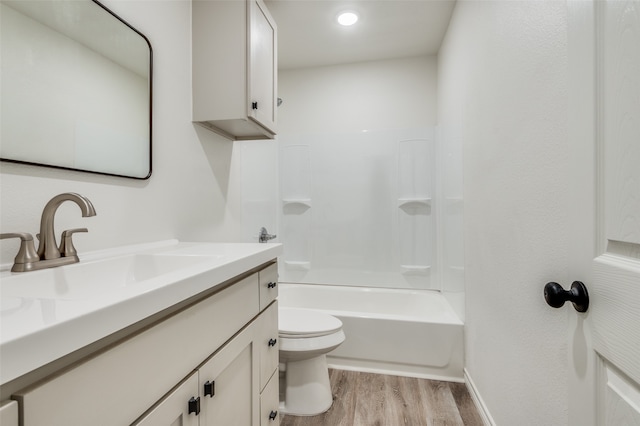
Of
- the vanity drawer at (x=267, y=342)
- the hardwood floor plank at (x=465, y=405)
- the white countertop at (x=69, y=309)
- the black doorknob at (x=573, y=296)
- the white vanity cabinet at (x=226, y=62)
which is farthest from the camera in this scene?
the hardwood floor plank at (x=465, y=405)

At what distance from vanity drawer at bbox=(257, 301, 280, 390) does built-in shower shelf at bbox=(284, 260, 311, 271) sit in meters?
1.61

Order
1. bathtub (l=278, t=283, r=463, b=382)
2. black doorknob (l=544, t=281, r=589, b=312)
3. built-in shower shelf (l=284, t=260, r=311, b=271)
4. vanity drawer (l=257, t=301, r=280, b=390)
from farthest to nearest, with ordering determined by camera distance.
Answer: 1. built-in shower shelf (l=284, t=260, r=311, b=271)
2. bathtub (l=278, t=283, r=463, b=382)
3. vanity drawer (l=257, t=301, r=280, b=390)
4. black doorknob (l=544, t=281, r=589, b=312)

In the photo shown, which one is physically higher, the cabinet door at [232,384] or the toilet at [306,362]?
the cabinet door at [232,384]

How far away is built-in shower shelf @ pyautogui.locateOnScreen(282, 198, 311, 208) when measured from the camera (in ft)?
9.66

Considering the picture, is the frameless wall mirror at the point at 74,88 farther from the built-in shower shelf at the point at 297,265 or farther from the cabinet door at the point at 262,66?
the built-in shower shelf at the point at 297,265

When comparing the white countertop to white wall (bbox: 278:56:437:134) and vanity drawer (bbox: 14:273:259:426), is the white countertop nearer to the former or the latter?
vanity drawer (bbox: 14:273:259:426)

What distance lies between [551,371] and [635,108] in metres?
0.81

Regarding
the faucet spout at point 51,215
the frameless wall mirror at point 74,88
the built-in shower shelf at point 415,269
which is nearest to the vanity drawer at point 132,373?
the faucet spout at point 51,215

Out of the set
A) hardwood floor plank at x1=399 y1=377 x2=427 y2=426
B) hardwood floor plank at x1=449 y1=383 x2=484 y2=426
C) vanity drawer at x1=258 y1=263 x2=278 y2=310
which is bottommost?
hardwood floor plank at x1=399 y1=377 x2=427 y2=426

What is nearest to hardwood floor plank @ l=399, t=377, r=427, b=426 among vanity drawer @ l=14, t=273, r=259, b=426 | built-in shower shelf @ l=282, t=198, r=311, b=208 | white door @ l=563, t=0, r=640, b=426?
white door @ l=563, t=0, r=640, b=426

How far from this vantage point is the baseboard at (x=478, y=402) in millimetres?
1523

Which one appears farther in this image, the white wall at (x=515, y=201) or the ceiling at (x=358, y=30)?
the ceiling at (x=358, y=30)

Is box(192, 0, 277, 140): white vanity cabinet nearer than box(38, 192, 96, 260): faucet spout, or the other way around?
box(38, 192, 96, 260): faucet spout

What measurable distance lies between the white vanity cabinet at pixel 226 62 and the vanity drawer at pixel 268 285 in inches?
29.8
